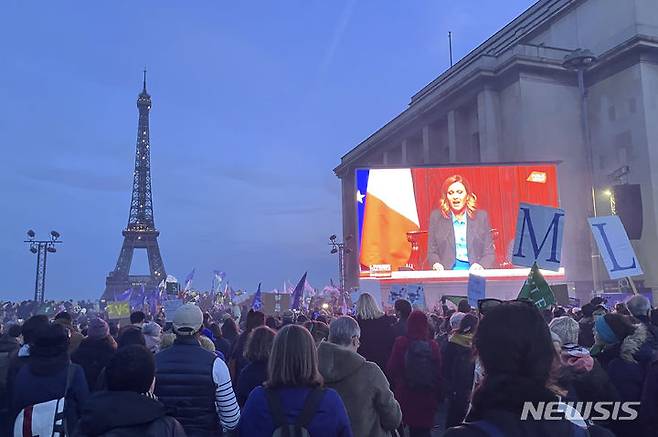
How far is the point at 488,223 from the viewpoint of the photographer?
29000mm

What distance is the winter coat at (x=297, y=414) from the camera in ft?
10.1

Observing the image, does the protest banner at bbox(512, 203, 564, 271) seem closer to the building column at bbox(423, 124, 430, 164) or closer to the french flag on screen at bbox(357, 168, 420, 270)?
the french flag on screen at bbox(357, 168, 420, 270)

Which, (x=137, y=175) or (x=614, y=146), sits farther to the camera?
(x=137, y=175)

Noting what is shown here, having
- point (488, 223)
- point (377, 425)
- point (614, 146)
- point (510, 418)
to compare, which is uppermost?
point (614, 146)

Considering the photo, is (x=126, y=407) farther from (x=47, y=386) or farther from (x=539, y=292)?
(x=539, y=292)

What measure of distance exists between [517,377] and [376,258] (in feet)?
87.2

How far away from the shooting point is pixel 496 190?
28828 mm

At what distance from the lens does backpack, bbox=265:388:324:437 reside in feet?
9.96

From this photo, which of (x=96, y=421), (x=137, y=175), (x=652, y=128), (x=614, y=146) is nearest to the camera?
(x=96, y=421)

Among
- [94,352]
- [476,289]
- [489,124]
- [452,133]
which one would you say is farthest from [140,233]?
[94,352]

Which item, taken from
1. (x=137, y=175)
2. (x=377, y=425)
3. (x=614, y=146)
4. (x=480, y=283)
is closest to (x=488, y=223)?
(x=614, y=146)

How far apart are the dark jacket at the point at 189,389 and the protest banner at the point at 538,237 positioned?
7.82 meters

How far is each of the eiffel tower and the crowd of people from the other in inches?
2863

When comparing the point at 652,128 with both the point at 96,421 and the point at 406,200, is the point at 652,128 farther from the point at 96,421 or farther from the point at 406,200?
the point at 96,421
